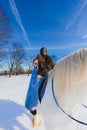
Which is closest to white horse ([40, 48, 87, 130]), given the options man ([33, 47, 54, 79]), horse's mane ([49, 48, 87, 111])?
horse's mane ([49, 48, 87, 111])

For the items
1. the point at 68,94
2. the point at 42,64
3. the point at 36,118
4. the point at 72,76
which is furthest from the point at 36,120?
the point at 72,76

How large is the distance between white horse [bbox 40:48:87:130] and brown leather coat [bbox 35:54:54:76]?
1.22 meters

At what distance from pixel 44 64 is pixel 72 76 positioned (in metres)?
1.74

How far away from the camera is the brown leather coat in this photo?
3785mm

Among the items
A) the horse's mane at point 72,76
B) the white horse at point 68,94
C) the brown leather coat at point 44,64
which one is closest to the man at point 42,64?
the brown leather coat at point 44,64

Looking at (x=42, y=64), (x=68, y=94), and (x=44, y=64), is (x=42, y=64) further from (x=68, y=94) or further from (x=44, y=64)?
(x=68, y=94)

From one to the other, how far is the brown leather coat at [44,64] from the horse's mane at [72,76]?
4.60 feet

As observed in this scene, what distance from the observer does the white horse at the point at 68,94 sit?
211 cm

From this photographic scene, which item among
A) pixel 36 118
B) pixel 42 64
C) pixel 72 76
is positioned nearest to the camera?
pixel 72 76

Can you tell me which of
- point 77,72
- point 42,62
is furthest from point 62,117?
point 42,62

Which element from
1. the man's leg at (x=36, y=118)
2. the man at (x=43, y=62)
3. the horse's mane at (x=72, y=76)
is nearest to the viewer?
the horse's mane at (x=72, y=76)

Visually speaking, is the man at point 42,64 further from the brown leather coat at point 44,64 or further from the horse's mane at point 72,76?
the horse's mane at point 72,76

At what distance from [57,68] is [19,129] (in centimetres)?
226

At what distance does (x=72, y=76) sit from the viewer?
7.09ft
